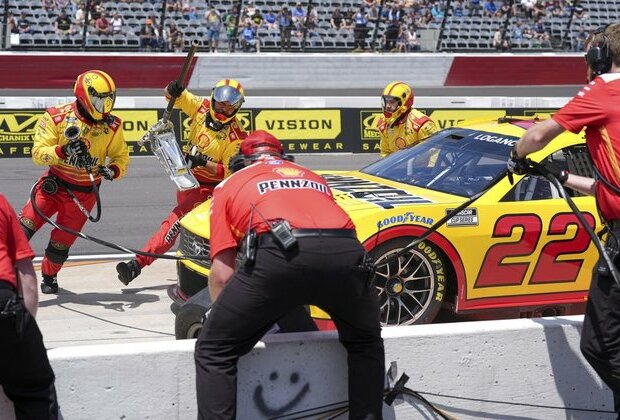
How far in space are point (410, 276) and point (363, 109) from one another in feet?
37.7

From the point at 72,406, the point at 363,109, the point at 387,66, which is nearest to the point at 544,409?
the point at 72,406

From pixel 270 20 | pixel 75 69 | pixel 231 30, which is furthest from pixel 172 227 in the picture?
pixel 270 20

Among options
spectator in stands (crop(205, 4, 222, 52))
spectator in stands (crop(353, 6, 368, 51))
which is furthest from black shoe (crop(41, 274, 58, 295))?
spectator in stands (crop(353, 6, 368, 51))

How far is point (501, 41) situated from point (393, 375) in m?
28.5

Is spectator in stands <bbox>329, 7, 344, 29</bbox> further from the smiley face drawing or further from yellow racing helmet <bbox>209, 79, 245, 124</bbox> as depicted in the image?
the smiley face drawing

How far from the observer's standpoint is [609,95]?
4723mm

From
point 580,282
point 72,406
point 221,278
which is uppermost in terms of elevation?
point 221,278

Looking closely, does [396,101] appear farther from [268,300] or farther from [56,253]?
[268,300]

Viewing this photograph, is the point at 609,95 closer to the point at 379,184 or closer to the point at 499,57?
the point at 379,184

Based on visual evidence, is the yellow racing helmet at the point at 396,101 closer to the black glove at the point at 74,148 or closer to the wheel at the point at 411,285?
the black glove at the point at 74,148

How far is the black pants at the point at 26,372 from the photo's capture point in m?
4.15

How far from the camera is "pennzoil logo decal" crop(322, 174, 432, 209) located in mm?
7312

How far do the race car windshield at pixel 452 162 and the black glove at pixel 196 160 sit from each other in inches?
63.9

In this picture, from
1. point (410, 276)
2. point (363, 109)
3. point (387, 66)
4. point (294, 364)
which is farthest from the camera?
point (387, 66)
